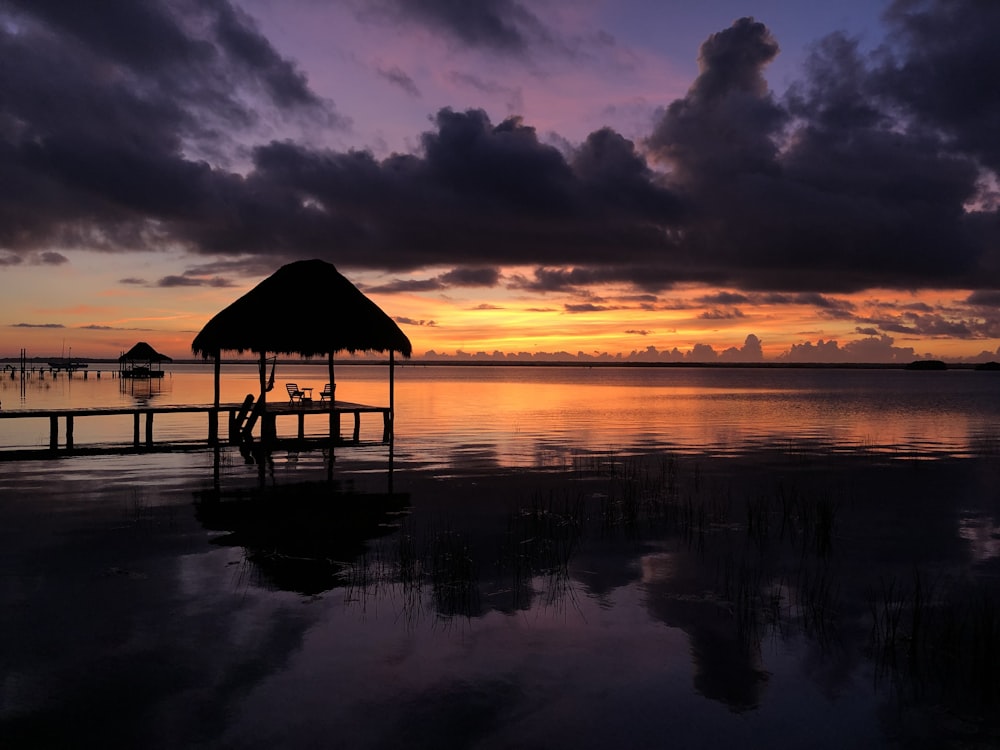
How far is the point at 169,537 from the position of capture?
33.7ft

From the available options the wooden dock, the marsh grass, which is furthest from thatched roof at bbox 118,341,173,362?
the marsh grass

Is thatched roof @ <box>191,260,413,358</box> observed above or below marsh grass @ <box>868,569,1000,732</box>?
above

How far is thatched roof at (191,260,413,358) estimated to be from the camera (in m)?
22.8

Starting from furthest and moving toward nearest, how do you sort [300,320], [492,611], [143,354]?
1. [143,354]
2. [300,320]
3. [492,611]

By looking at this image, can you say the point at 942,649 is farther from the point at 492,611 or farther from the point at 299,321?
the point at 299,321

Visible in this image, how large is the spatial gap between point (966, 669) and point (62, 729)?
6.96 meters

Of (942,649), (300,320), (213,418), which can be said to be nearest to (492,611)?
(942,649)

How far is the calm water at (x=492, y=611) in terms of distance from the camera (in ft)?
17.3

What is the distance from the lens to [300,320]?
74.7 ft

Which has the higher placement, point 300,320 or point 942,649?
point 300,320

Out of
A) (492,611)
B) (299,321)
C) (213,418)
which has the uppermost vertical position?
(299,321)

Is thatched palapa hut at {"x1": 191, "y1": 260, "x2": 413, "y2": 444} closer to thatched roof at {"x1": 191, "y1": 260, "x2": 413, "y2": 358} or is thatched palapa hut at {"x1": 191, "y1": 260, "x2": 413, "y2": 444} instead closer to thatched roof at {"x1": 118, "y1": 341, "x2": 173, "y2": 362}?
thatched roof at {"x1": 191, "y1": 260, "x2": 413, "y2": 358}

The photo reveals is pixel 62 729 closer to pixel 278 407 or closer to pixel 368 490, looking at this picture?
pixel 368 490

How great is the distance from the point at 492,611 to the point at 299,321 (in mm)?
16928
